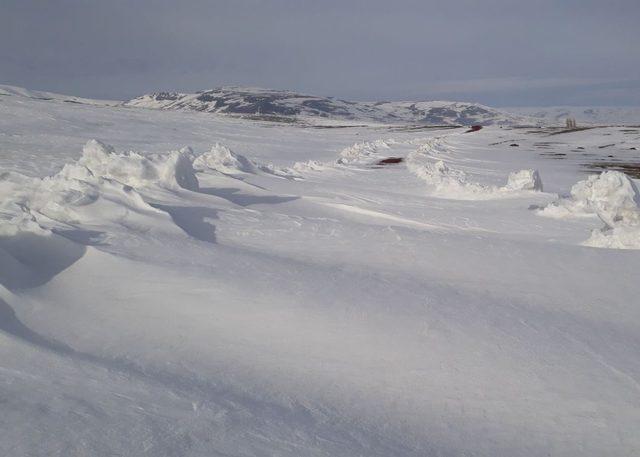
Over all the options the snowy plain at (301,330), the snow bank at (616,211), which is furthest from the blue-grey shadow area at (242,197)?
the snow bank at (616,211)

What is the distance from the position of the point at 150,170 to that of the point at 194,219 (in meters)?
1.35

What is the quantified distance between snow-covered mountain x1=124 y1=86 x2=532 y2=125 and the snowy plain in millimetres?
104821

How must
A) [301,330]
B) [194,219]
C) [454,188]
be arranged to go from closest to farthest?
[301,330]
[194,219]
[454,188]

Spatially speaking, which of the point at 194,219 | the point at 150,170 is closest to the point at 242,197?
the point at 150,170

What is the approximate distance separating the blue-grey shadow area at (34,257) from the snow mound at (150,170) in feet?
8.01

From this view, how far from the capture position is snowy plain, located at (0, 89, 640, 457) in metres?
2.00

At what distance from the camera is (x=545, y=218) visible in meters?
6.60

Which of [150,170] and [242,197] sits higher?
[150,170]

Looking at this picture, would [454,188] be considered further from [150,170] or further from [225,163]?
[150,170]

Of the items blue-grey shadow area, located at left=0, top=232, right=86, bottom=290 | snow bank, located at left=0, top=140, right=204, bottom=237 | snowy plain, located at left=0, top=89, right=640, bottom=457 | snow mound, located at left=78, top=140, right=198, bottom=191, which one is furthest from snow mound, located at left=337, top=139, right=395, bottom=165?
blue-grey shadow area, located at left=0, top=232, right=86, bottom=290

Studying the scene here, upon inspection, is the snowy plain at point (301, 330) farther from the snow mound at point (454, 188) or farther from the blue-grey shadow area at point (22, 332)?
the snow mound at point (454, 188)

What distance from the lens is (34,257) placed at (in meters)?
3.36

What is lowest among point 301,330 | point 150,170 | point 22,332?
point 301,330

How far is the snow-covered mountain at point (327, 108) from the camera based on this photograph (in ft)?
390
